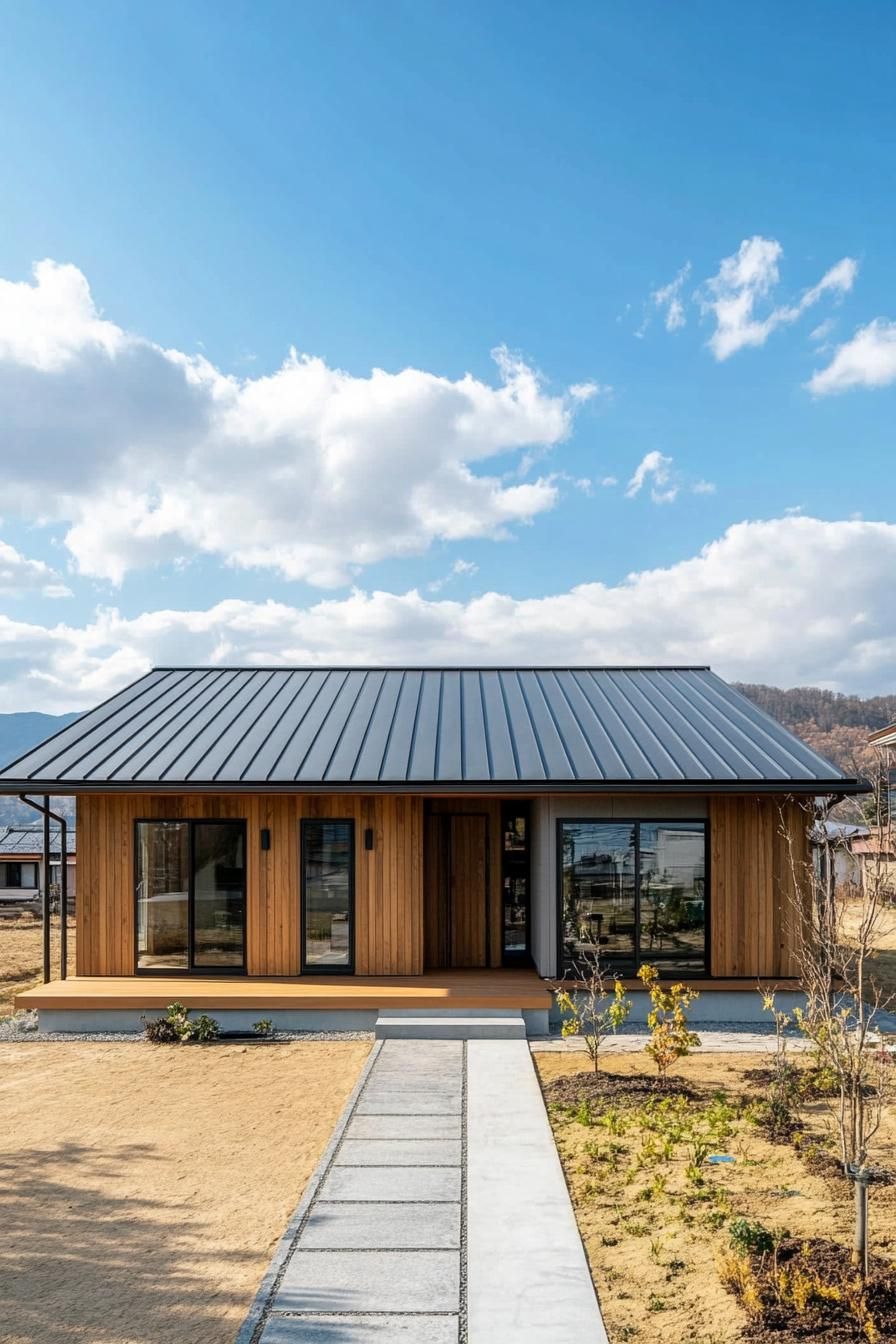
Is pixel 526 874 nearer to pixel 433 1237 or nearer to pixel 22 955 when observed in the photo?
pixel 433 1237

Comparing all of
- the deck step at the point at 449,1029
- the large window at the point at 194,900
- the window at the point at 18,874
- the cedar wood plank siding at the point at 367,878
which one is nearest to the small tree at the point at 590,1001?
the deck step at the point at 449,1029

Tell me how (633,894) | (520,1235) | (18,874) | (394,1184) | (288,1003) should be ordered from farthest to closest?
1. (18,874)
2. (633,894)
3. (288,1003)
4. (394,1184)
5. (520,1235)

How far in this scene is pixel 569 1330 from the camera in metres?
3.87

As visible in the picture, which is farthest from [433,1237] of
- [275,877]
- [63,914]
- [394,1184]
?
[63,914]

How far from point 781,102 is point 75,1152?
47.4 ft

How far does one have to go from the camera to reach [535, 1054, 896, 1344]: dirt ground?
4020mm

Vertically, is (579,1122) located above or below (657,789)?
below

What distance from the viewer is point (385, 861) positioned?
1089 centimetres

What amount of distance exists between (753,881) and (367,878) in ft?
16.0

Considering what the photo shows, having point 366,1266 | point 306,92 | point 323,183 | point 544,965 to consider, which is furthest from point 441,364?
point 366,1266

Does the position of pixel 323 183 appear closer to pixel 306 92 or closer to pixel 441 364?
pixel 306 92

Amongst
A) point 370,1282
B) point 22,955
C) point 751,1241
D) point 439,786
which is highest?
point 439,786

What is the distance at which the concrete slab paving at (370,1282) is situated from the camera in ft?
13.5

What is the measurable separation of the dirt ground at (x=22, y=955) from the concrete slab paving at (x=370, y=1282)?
8145 mm
